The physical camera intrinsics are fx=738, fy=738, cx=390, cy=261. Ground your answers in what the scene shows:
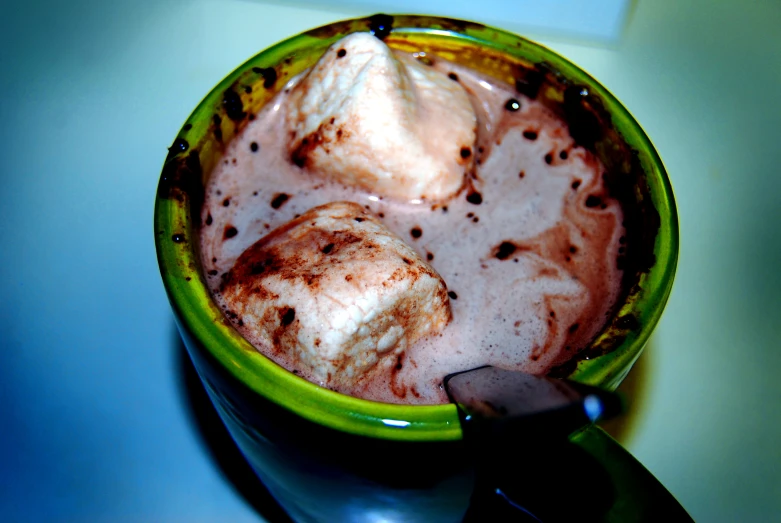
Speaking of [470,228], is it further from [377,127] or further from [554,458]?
[554,458]

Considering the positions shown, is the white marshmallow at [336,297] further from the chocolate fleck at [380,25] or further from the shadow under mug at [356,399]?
the chocolate fleck at [380,25]

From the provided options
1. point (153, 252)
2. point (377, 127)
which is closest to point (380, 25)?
Result: point (377, 127)

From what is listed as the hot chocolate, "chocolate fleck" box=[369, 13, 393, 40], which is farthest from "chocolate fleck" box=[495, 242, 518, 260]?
"chocolate fleck" box=[369, 13, 393, 40]

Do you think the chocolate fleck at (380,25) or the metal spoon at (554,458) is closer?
the metal spoon at (554,458)

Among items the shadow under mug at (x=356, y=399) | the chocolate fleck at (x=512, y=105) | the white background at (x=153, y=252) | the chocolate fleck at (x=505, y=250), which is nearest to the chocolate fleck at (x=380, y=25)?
the shadow under mug at (x=356, y=399)

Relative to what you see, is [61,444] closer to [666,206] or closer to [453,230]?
[453,230]
